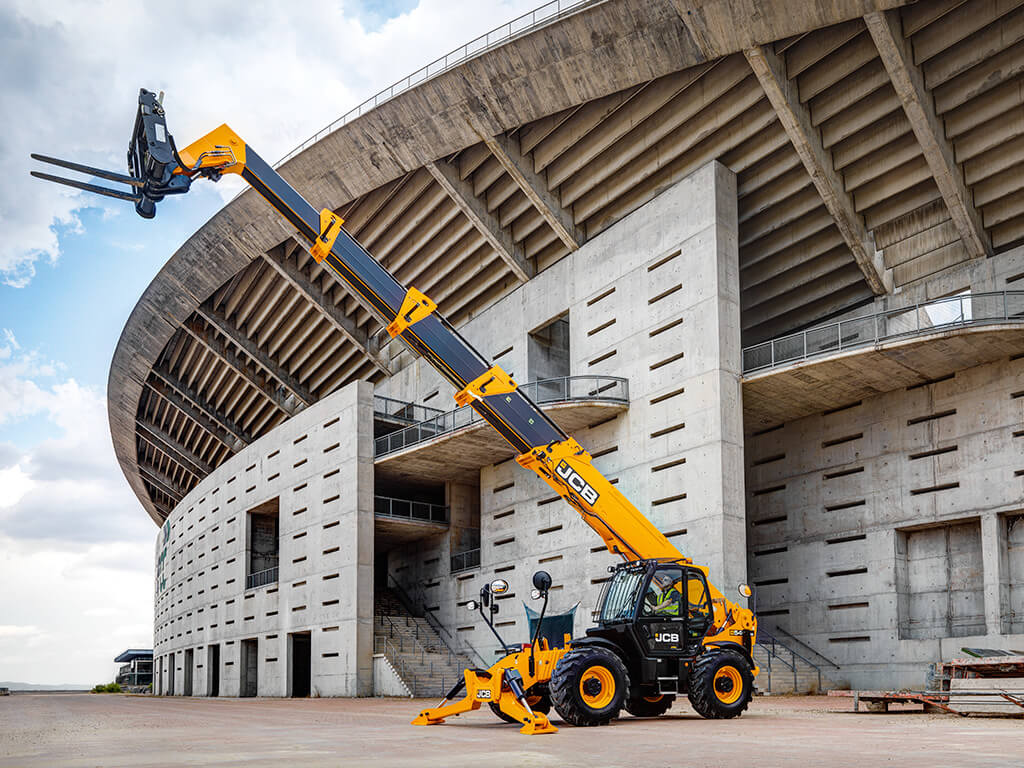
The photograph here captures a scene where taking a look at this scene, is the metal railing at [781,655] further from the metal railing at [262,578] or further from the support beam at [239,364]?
the support beam at [239,364]

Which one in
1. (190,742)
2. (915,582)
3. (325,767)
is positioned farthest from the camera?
(915,582)

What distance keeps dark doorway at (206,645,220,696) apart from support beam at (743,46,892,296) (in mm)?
37649

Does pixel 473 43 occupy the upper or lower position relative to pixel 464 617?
upper

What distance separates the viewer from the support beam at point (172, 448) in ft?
218

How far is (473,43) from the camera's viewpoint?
31.1 metres


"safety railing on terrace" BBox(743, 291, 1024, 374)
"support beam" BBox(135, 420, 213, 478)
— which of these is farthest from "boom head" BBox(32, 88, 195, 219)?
"support beam" BBox(135, 420, 213, 478)

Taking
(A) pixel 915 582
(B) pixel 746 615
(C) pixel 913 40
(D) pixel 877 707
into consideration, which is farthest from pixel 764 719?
(C) pixel 913 40

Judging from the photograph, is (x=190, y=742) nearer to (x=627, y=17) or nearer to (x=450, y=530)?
(x=627, y=17)

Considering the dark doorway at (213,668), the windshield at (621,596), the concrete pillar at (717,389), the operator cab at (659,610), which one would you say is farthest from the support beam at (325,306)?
the operator cab at (659,610)

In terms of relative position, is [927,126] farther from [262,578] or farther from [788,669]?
[262,578]

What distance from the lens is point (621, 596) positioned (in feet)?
55.7

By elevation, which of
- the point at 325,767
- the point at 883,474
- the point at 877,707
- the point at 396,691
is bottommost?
the point at 396,691

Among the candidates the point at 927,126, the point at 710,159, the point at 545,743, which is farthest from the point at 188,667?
the point at 545,743

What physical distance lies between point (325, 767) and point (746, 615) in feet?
34.7
